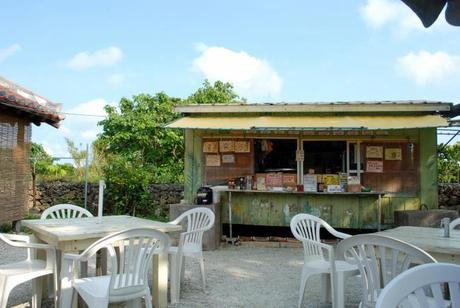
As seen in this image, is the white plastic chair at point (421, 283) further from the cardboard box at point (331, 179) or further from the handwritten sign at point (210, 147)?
the handwritten sign at point (210, 147)

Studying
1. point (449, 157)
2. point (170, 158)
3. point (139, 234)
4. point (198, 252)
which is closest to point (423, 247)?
point (139, 234)

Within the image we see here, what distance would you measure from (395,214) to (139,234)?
6.00 m

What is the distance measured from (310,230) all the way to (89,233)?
94.5 inches

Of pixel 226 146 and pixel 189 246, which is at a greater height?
pixel 226 146

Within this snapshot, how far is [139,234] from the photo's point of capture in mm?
3289

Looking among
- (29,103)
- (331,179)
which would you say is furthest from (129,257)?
(29,103)

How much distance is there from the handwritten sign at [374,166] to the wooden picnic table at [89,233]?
5037 millimetres

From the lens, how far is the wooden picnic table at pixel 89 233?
356cm

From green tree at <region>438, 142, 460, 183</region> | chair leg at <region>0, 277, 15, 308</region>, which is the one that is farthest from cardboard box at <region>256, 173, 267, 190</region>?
green tree at <region>438, 142, 460, 183</region>

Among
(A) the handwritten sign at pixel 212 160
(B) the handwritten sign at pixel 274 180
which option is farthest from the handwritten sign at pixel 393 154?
(A) the handwritten sign at pixel 212 160

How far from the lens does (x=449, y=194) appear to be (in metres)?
11.1

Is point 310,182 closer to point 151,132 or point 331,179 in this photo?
point 331,179

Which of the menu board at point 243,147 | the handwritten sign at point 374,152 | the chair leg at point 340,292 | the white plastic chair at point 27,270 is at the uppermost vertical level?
the menu board at point 243,147

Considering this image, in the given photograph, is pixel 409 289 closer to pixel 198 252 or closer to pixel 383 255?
pixel 383 255
